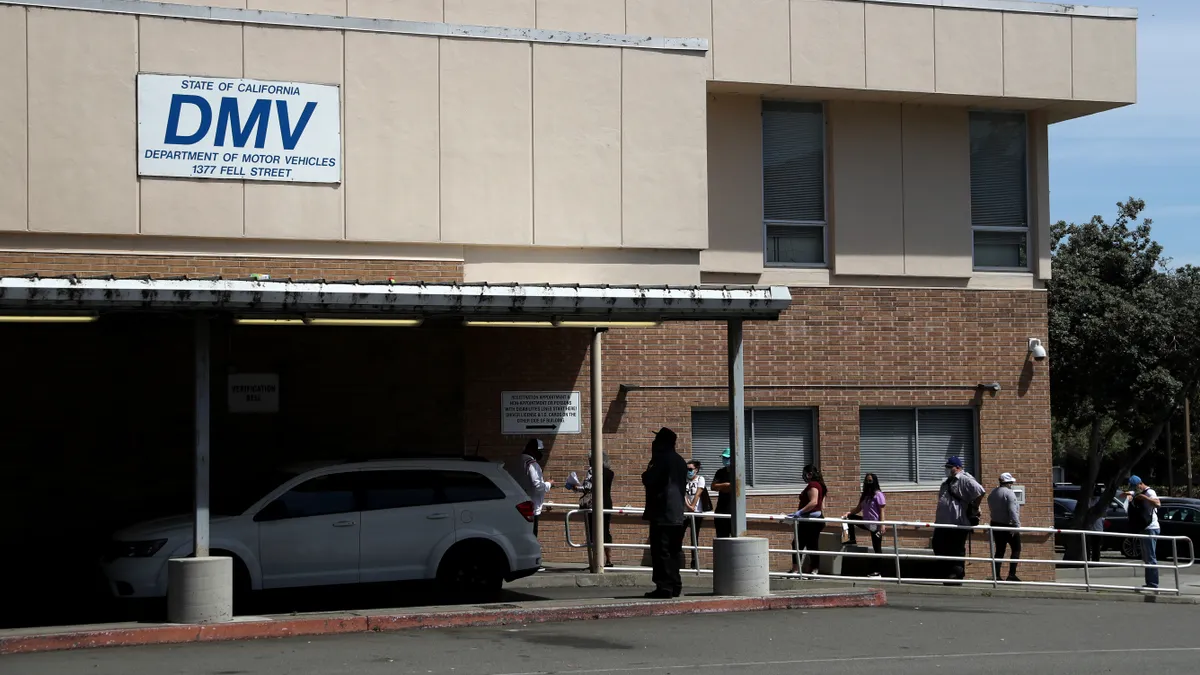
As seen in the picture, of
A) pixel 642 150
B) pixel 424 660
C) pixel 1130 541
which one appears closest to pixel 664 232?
pixel 642 150

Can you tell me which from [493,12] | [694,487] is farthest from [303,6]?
[694,487]

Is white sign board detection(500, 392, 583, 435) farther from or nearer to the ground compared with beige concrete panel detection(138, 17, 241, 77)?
nearer to the ground

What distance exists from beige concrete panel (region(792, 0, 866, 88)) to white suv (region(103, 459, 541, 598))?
8819 mm

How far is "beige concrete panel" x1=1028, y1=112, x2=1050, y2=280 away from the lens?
73.1 feet

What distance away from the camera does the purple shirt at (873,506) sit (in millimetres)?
19172

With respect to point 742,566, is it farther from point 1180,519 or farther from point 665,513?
point 1180,519

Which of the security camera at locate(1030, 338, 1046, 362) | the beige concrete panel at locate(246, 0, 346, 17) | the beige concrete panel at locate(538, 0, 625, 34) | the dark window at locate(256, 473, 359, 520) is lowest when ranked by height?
the dark window at locate(256, 473, 359, 520)

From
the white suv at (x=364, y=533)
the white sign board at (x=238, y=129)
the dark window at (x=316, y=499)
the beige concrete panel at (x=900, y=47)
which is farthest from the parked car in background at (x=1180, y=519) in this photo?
the dark window at (x=316, y=499)

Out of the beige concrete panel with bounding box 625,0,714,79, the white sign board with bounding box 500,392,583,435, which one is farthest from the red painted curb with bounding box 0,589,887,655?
the beige concrete panel with bounding box 625,0,714,79

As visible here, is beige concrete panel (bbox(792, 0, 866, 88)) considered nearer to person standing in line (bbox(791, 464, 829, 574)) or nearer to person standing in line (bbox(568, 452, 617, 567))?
person standing in line (bbox(791, 464, 829, 574))

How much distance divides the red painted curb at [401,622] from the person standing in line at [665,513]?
17.9 inches

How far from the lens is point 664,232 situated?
18.5m

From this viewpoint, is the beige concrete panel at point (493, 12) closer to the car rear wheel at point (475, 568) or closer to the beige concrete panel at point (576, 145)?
the beige concrete panel at point (576, 145)

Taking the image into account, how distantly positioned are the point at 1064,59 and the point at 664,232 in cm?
782
